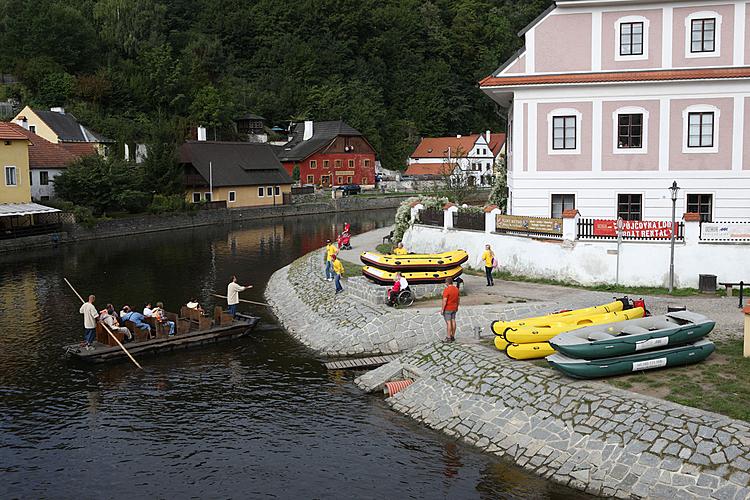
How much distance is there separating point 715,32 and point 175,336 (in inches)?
932

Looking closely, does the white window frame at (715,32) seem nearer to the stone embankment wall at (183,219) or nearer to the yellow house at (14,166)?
the stone embankment wall at (183,219)

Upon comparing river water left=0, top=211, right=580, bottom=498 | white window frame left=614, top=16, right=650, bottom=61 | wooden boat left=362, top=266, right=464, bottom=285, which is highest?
white window frame left=614, top=16, right=650, bottom=61

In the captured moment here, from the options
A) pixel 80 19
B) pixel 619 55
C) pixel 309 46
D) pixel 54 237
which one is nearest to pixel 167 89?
pixel 80 19

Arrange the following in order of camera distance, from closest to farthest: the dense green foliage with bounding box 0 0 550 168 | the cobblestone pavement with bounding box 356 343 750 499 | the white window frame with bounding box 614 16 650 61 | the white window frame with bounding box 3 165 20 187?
the cobblestone pavement with bounding box 356 343 750 499, the white window frame with bounding box 614 16 650 61, the white window frame with bounding box 3 165 20 187, the dense green foliage with bounding box 0 0 550 168

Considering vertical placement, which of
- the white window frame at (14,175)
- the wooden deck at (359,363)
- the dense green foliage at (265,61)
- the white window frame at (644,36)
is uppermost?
the dense green foliage at (265,61)

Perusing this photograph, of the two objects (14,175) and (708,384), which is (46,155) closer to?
(14,175)

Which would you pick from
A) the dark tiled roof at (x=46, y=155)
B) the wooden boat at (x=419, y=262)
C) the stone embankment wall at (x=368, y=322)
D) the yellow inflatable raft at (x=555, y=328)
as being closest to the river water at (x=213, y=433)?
the stone embankment wall at (x=368, y=322)

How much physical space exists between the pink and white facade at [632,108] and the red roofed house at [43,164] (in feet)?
133

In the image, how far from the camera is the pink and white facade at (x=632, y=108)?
30.9 metres

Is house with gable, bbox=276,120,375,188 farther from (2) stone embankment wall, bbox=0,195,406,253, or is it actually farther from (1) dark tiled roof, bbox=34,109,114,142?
(1) dark tiled roof, bbox=34,109,114,142

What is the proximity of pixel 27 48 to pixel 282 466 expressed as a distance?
97709 mm

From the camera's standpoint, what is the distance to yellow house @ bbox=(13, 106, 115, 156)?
74562 mm

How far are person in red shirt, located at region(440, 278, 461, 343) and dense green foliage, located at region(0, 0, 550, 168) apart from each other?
62.6 meters

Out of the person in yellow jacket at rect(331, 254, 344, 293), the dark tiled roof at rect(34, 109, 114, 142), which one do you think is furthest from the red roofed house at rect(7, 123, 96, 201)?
the person in yellow jacket at rect(331, 254, 344, 293)
